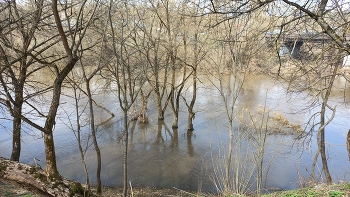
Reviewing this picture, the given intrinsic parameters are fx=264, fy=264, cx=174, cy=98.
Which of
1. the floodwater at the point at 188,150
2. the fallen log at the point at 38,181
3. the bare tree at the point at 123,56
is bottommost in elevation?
the floodwater at the point at 188,150

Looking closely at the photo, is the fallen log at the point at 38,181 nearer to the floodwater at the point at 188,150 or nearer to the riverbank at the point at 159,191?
the riverbank at the point at 159,191

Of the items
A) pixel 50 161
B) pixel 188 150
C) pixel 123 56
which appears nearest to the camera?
pixel 50 161

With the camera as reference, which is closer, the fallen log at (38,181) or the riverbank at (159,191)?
the fallen log at (38,181)

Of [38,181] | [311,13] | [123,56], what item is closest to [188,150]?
[123,56]

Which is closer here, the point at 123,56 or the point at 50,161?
the point at 50,161

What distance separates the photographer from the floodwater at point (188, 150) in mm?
9805

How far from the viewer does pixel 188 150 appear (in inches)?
489

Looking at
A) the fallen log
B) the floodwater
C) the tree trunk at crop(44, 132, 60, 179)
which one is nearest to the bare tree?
the floodwater

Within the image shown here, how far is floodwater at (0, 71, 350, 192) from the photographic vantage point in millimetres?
9805

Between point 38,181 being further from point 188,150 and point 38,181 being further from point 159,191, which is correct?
point 188,150

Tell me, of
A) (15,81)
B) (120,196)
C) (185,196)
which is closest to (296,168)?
(185,196)

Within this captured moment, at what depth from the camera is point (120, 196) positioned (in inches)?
319

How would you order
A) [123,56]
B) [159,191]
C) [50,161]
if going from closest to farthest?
[50,161], [159,191], [123,56]

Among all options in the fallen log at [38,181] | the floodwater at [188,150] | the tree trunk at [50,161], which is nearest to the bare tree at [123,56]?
the floodwater at [188,150]
